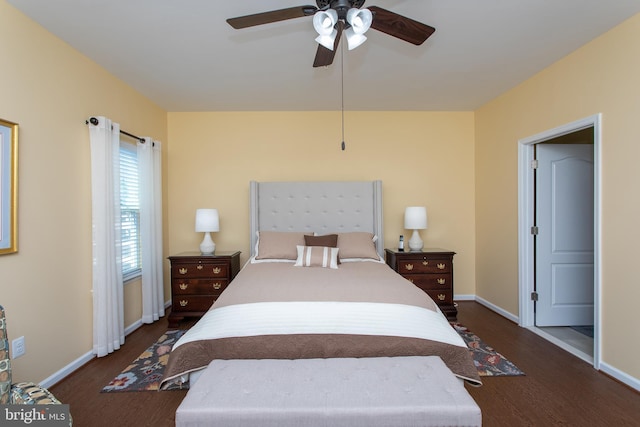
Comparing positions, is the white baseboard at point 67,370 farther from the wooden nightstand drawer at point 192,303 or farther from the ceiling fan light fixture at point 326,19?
the ceiling fan light fixture at point 326,19

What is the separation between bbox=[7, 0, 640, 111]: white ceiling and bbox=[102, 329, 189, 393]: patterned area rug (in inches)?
101

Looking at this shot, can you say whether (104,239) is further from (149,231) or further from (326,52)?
(326,52)

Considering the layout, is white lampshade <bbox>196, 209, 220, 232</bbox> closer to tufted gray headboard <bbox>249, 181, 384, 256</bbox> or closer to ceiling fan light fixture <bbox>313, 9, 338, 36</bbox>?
tufted gray headboard <bbox>249, 181, 384, 256</bbox>

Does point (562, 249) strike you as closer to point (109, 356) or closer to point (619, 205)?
point (619, 205)

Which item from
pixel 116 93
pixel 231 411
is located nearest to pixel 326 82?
pixel 116 93

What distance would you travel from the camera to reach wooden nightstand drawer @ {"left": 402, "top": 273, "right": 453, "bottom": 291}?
12.7ft

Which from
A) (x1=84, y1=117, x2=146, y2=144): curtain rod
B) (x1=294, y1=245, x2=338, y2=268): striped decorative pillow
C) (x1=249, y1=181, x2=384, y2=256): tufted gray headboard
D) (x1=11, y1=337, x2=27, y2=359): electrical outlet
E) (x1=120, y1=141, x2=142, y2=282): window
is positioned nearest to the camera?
(x1=11, y1=337, x2=27, y2=359): electrical outlet

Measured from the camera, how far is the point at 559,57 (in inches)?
114

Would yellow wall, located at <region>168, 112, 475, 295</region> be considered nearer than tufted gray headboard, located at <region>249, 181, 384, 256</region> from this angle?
No

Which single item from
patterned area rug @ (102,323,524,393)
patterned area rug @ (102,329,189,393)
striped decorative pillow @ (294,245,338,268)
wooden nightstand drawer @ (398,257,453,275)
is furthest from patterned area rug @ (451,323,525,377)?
patterned area rug @ (102,329,189,393)

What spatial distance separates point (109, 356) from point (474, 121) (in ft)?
16.6

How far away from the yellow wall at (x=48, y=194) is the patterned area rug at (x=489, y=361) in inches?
131

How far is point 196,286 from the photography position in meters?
3.69

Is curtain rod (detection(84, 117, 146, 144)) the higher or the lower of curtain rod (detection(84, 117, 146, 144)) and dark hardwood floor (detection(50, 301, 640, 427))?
the higher
